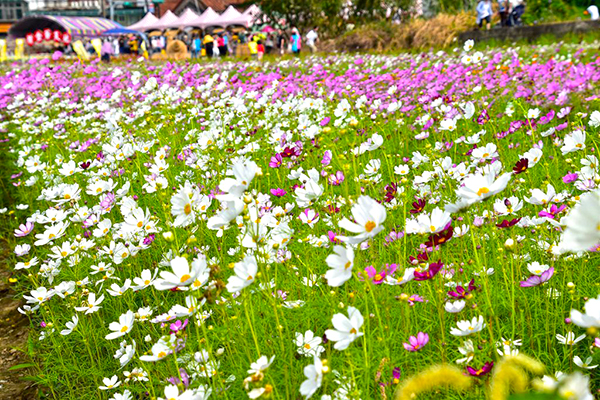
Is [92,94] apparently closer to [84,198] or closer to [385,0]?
[84,198]

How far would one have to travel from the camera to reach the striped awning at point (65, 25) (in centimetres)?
4347

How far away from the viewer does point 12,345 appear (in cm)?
231

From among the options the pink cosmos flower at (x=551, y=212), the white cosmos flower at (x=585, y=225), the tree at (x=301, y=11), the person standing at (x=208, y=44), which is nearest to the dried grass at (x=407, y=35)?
the tree at (x=301, y=11)

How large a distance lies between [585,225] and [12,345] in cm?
233

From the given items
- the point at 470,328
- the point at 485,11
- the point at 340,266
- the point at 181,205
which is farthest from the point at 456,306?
the point at 485,11

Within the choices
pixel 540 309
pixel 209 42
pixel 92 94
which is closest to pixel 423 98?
pixel 540 309

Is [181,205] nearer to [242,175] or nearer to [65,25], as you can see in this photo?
[242,175]

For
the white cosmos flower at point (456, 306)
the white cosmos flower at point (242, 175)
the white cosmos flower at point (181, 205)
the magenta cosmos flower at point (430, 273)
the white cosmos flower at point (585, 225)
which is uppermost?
Answer: the white cosmos flower at point (585, 225)

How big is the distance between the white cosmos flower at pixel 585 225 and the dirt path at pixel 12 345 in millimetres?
1940

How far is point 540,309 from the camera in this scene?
157cm

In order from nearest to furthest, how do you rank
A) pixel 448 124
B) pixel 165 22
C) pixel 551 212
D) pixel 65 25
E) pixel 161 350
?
pixel 161 350 < pixel 551 212 < pixel 448 124 < pixel 165 22 < pixel 65 25

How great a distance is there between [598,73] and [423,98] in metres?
1.53

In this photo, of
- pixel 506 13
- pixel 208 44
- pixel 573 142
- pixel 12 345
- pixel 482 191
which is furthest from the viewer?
pixel 208 44

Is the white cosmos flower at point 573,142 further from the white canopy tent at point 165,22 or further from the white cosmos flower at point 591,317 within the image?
the white canopy tent at point 165,22
